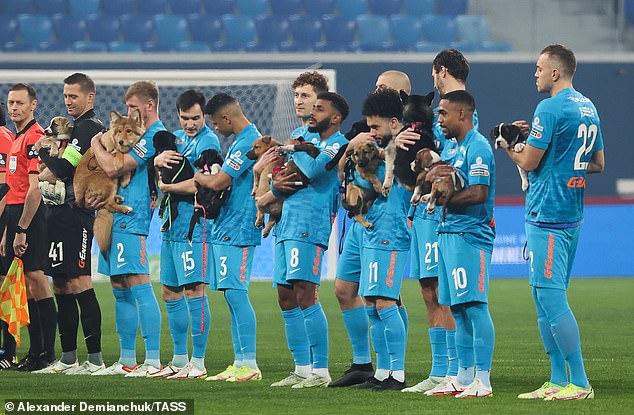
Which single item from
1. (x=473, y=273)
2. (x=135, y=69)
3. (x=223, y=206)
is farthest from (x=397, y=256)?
(x=135, y=69)

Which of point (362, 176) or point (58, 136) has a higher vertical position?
point (58, 136)

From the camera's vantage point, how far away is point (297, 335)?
7.77m

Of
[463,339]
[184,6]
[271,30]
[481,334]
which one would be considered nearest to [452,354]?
[463,339]

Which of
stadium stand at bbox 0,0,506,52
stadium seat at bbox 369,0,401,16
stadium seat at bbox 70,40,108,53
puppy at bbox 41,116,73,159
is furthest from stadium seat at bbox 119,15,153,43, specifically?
puppy at bbox 41,116,73,159

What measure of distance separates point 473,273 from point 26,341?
5061mm

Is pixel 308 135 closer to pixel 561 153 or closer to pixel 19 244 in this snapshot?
pixel 561 153

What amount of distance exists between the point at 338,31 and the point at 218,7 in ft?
7.46

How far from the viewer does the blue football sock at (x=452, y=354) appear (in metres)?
7.20

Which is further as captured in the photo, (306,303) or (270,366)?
(270,366)

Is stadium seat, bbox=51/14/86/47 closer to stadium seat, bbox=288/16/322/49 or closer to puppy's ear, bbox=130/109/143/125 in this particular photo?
stadium seat, bbox=288/16/322/49

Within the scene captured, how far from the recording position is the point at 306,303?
765cm

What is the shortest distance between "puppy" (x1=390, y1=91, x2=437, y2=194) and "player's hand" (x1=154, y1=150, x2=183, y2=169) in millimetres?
1580

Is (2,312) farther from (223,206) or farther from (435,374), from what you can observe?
(435,374)

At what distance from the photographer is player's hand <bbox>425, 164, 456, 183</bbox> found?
22.5 ft
